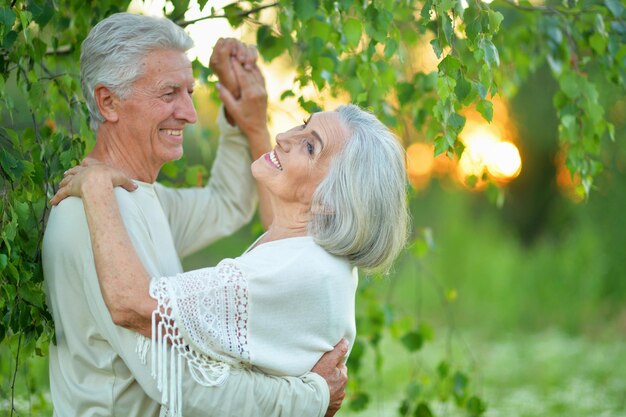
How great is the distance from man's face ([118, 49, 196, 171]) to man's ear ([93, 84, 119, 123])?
2 centimetres

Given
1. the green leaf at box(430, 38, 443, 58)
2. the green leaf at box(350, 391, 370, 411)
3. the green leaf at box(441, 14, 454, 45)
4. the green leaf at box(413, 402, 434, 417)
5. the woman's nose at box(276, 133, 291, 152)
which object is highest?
the green leaf at box(441, 14, 454, 45)

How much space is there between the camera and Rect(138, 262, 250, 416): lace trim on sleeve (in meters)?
2.11

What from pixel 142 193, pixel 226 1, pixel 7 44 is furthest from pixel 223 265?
pixel 226 1

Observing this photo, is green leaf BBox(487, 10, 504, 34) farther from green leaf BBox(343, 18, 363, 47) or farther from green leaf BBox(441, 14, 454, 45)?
green leaf BBox(343, 18, 363, 47)

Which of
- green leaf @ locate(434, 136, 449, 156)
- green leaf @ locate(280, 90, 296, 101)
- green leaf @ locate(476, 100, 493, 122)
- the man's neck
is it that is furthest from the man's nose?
Result: green leaf @ locate(280, 90, 296, 101)

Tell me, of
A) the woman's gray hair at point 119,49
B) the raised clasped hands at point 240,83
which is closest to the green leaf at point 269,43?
the raised clasped hands at point 240,83

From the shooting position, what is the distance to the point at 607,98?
8328 mm

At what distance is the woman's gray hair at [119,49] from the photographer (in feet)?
7.89

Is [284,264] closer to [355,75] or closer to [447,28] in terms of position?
[447,28]

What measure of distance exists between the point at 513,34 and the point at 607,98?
4.79 m

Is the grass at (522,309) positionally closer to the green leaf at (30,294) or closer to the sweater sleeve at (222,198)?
the sweater sleeve at (222,198)

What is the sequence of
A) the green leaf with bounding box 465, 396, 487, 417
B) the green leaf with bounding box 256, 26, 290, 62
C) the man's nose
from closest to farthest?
the man's nose, the green leaf with bounding box 256, 26, 290, 62, the green leaf with bounding box 465, 396, 487, 417

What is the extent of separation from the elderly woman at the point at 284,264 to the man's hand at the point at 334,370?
27mm

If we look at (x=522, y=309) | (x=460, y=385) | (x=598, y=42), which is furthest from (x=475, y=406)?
(x=522, y=309)
